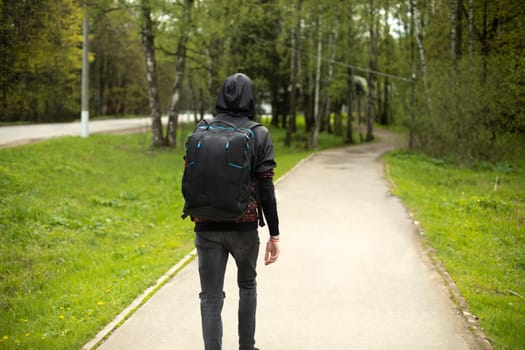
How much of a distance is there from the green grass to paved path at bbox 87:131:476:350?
0.32 metres

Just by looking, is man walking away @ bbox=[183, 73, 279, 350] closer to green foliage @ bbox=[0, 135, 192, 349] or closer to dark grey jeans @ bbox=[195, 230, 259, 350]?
dark grey jeans @ bbox=[195, 230, 259, 350]

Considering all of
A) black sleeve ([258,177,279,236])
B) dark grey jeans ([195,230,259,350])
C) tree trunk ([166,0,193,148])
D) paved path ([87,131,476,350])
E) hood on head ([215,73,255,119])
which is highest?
tree trunk ([166,0,193,148])

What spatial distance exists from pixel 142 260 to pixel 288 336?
129 inches

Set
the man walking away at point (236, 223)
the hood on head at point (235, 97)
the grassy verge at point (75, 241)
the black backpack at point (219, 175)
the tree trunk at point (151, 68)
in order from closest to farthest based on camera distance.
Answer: the black backpack at point (219, 175)
the man walking away at point (236, 223)
the hood on head at point (235, 97)
the grassy verge at point (75, 241)
the tree trunk at point (151, 68)

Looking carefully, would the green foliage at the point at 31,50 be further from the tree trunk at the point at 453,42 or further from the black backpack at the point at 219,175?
the tree trunk at the point at 453,42

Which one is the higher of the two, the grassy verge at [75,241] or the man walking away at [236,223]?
the man walking away at [236,223]

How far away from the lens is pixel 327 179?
1683 cm

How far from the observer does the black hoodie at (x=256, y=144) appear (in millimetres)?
3746

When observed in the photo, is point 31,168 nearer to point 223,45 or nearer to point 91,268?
point 91,268

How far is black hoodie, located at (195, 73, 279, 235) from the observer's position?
375 cm

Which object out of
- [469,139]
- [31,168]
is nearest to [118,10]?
[31,168]

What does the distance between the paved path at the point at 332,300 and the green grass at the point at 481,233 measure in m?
0.32

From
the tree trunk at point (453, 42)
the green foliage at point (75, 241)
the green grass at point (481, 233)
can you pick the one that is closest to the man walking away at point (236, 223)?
the green foliage at point (75, 241)

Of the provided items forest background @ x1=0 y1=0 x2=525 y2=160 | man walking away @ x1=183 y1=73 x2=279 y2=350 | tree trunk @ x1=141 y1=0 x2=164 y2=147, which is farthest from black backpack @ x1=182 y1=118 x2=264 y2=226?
tree trunk @ x1=141 y1=0 x2=164 y2=147
